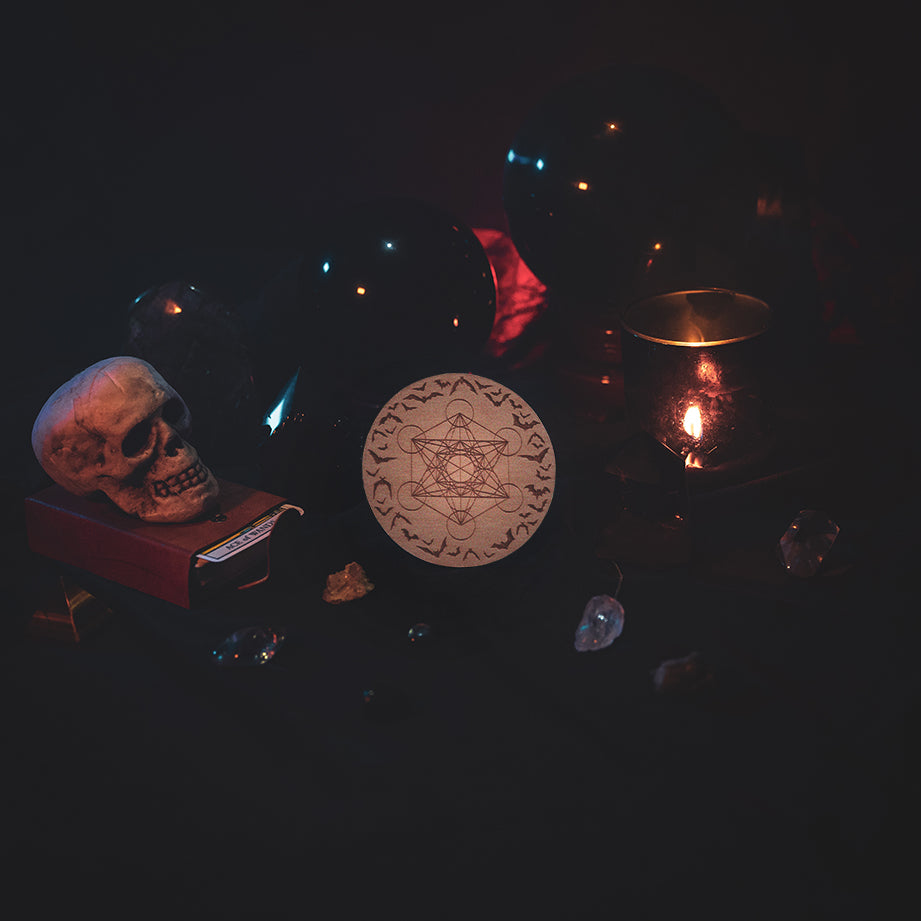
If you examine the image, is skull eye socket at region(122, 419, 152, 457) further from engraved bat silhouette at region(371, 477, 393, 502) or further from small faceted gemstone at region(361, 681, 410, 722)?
small faceted gemstone at region(361, 681, 410, 722)

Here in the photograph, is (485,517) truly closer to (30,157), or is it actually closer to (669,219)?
(669,219)

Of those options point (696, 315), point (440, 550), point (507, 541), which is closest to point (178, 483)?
point (440, 550)

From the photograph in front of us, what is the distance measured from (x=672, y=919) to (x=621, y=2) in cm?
241

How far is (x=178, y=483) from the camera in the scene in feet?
5.39

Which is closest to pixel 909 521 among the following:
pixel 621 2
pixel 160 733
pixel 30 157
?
pixel 160 733

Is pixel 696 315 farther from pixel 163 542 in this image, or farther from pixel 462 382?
pixel 163 542

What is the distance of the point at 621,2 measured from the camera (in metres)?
2.52

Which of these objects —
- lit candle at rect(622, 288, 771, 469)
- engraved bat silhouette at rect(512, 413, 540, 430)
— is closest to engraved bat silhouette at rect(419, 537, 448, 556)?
engraved bat silhouette at rect(512, 413, 540, 430)

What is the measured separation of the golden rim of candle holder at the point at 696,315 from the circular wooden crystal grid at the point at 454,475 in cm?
46

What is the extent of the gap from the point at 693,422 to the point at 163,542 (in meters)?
1.04

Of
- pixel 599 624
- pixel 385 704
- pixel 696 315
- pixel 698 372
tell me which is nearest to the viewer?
pixel 385 704

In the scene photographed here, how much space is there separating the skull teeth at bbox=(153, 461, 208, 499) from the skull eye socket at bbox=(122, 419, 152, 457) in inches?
2.8

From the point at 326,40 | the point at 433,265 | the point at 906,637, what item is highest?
the point at 326,40

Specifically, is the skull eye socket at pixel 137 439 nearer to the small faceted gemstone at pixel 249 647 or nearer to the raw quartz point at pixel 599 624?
the small faceted gemstone at pixel 249 647
